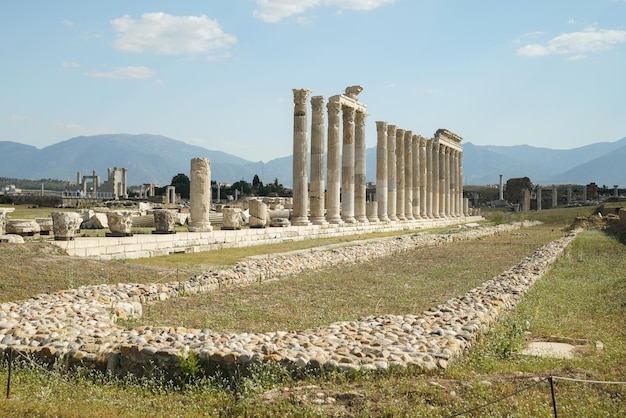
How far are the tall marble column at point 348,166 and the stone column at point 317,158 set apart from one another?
11.2 ft

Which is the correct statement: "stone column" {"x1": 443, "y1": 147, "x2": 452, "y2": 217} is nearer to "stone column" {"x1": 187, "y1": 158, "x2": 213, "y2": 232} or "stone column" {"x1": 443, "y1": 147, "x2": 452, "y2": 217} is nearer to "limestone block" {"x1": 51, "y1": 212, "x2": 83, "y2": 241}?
"stone column" {"x1": 187, "y1": 158, "x2": 213, "y2": 232}

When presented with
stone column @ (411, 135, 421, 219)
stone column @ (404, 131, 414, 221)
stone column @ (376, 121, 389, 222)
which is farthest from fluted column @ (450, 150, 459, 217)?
stone column @ (376, 121, 389, 222)

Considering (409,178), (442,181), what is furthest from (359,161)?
(442,181)

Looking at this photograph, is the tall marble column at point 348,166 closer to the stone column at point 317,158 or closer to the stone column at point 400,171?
the stone column at point 317,158

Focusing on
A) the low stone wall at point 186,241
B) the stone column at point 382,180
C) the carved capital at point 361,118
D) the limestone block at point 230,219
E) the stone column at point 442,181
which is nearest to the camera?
the low stone wall at point 186,241

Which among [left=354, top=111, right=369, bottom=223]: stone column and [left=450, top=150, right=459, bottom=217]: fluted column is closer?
[left=354, top=111, right=369, bottom=223]: stone column

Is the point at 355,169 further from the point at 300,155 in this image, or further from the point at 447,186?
the point at 447,186

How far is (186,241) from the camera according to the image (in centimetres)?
2289

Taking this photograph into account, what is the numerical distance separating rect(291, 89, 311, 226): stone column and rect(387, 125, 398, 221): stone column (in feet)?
43.3

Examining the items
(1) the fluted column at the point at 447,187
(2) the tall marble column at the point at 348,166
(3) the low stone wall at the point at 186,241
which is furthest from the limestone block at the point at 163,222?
(1) the fluted column at the point at 447,187

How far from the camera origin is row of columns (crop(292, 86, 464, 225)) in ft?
110

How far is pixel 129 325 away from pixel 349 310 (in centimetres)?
440

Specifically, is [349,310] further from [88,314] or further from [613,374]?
[613,374]

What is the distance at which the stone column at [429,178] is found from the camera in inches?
2167
